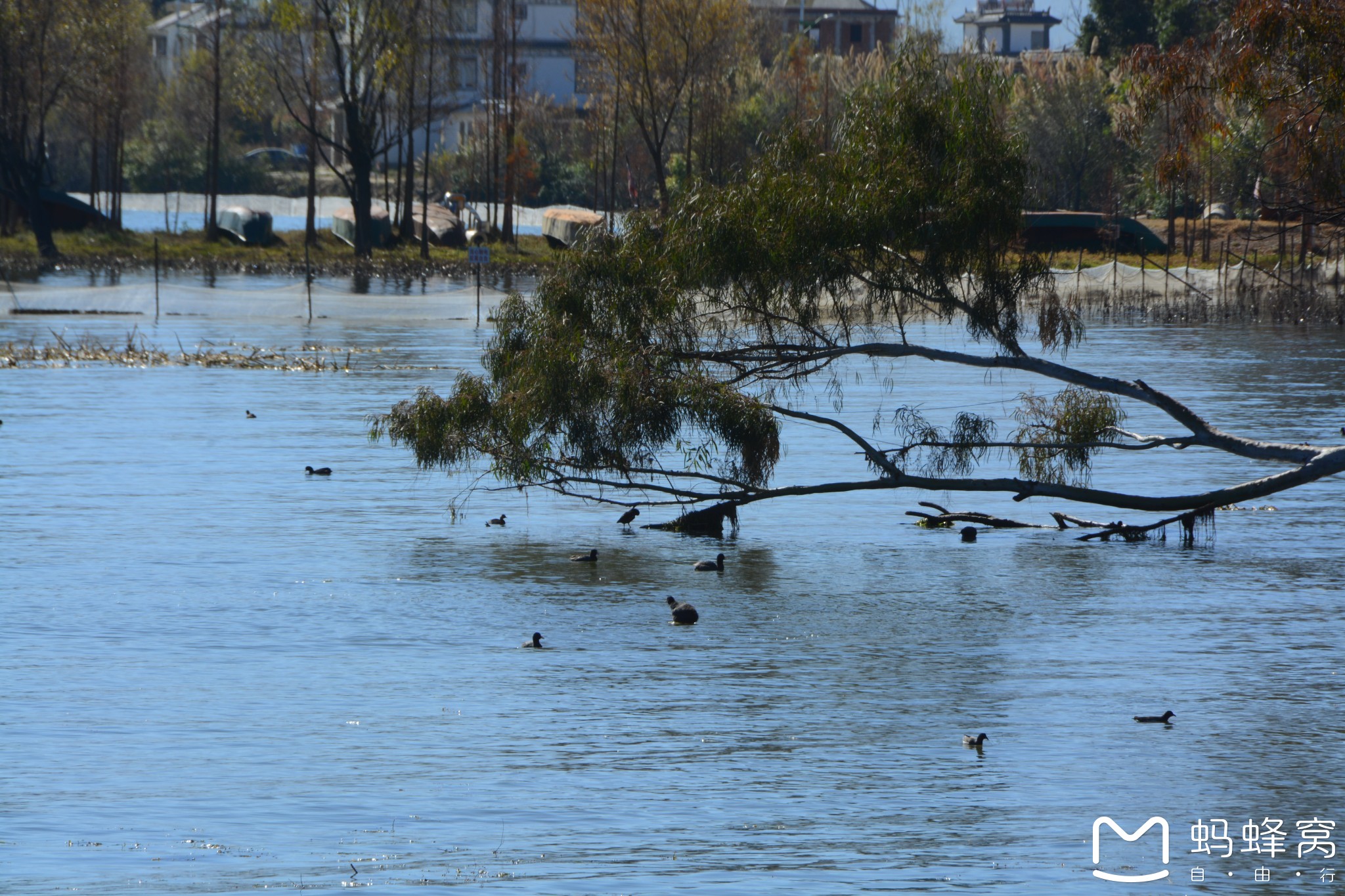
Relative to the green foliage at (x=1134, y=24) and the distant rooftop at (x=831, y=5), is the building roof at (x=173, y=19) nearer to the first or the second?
the distant rooftop at (x=831, y=5)

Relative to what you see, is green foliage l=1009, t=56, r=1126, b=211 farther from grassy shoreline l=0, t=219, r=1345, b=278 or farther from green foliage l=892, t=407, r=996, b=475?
green foliage l=892, t=407, r=996, b=475

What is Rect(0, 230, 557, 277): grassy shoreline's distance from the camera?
85.4 metres

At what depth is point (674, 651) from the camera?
1722 centimetres

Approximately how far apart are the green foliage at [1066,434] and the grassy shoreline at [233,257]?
5901cm

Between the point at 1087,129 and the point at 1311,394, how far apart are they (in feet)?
189

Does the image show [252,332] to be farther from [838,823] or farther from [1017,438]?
[838,823]

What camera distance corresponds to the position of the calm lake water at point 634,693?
446 inches

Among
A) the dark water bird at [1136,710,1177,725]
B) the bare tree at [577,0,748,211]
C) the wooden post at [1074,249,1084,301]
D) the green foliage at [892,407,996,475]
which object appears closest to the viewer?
the dark water bird at [1136,710,1177,725]

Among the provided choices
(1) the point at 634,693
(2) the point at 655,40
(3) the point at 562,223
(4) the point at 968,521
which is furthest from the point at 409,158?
(1) the point at 634,693

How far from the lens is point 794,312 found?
915 inches

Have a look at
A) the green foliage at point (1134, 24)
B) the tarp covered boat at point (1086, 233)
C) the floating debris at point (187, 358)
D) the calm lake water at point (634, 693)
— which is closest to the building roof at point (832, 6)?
the green foliage at point (1134, 24)

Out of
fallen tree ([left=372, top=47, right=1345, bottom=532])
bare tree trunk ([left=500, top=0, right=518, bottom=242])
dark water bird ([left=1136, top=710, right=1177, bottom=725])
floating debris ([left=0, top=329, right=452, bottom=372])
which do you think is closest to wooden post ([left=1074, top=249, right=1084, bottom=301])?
floating debris ([left=0, top=329, right=452, bottom=372])

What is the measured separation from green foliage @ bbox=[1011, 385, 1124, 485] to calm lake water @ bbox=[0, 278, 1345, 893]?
94cm

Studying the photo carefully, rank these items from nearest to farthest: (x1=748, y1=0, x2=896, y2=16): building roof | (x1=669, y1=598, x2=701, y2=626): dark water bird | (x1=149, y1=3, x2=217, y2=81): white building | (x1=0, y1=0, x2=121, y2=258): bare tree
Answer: (x1=669, y1=598, x2=701, y2=626): dark water bird < (x1=0, y1=0, x2=121, y2=258): bare tree < (x1=149, y1=3, x2=217, y2=81): white building < (x1=748, y1=0, x2=896, y2=16): building roof
